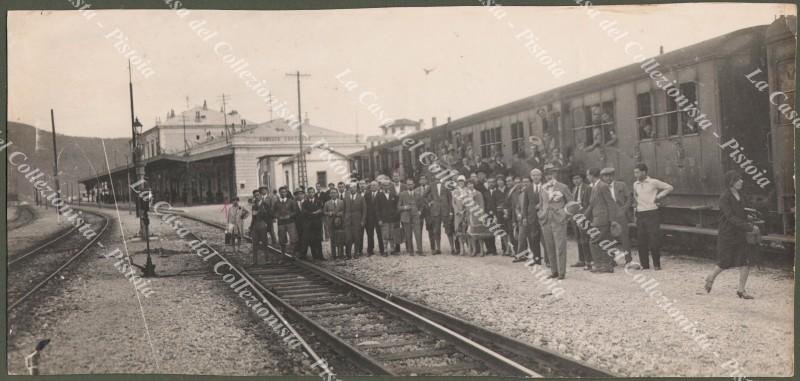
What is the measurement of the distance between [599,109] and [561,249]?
4.50m

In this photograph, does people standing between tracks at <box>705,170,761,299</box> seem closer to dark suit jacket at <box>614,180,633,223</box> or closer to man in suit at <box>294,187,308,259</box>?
dark suit jacket at <box>614,180,633,223</box>

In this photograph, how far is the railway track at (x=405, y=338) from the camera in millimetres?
5250

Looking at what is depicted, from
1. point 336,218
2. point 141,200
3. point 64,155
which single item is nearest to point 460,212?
point 336,218

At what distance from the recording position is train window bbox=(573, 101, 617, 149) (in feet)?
38.5

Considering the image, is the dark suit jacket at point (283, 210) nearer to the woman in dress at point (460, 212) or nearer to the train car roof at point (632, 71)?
the woman in dress at point (460, 212)

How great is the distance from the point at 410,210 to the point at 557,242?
13.8 ft

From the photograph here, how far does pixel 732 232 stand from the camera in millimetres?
6762

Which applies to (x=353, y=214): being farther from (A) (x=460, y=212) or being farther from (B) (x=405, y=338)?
(B) (x=405, y=338)

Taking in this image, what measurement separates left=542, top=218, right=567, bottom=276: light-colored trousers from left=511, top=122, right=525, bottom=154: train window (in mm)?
6170

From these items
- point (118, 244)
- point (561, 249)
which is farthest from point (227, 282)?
point (561, 249)

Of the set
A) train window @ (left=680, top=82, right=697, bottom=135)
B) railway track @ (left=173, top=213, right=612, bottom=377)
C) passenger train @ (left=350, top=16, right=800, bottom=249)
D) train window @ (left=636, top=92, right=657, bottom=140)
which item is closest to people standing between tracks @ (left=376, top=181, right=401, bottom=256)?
railway track @ (left=173, top=213, right=612, bottom=377)

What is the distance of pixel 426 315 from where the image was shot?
7121 millimetres

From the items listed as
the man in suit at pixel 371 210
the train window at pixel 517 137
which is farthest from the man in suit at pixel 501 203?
the train window at pixel 517 137

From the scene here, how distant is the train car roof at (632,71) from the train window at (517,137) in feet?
1.35
